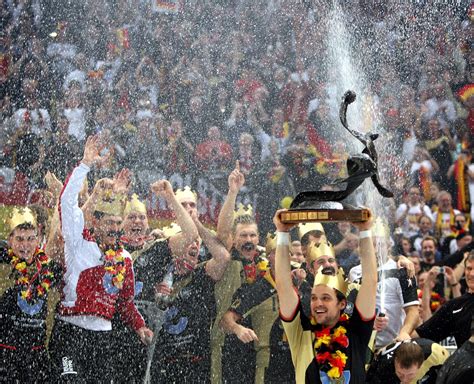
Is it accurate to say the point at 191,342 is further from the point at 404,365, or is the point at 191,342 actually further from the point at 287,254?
the point at 287,254

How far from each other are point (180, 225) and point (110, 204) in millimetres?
536

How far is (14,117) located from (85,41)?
183 centimetres

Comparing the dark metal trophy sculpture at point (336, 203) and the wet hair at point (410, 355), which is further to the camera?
the wet hair at point (410, 355)

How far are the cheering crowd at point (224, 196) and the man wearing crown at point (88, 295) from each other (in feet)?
0.04

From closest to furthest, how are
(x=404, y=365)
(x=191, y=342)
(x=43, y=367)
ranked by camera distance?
(x=404, y=365) < (x=43, y=367) < (x=191, y=342)

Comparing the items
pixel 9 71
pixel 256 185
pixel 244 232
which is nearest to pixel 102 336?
pixel 244 232

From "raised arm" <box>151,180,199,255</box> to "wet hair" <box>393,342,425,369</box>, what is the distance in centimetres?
186

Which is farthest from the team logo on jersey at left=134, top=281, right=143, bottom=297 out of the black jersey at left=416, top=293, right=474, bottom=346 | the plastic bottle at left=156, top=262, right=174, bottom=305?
the black jersey at left=416, top=293, right=474, bottom=346

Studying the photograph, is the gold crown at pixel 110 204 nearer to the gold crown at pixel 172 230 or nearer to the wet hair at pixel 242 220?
the gold crown at pixel 172 230

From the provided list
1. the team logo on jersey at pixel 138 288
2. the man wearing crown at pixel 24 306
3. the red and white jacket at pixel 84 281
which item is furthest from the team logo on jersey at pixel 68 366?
the team logo on jersey at pixel 138 288

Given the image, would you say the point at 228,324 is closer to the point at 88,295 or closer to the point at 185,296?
the point at 185,296

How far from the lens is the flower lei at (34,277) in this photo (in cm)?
588

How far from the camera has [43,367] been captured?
230 inches

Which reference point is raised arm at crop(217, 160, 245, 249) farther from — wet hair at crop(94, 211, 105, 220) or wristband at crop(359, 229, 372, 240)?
wristband at crop(359, 229, 372, 240)
